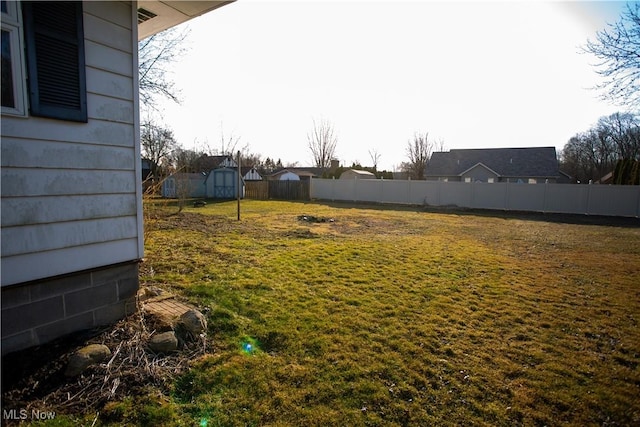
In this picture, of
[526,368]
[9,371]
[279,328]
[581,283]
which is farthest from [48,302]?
[581,283]

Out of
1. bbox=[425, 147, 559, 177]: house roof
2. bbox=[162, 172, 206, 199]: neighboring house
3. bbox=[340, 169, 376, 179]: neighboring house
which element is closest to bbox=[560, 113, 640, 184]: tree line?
bbox=[425, 147, 559, 177]: house roof

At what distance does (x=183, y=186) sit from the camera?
46.7 feet

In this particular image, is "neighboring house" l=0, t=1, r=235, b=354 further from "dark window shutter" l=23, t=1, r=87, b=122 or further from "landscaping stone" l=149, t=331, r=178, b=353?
"landscaping stone" l=149, t=331, r=178, b=353

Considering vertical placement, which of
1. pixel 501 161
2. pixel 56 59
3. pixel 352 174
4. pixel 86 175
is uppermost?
pixel 501 161

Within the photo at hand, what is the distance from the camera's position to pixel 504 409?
2.36 meters

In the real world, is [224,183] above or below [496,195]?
above

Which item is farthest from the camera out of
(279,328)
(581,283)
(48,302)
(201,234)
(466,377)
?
(201,234)

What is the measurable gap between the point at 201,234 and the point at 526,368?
7.79 m

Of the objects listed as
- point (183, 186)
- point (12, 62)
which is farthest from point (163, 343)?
point (183, 186)

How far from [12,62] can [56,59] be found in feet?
0.97

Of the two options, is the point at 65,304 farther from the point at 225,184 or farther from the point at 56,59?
the point at 225,184

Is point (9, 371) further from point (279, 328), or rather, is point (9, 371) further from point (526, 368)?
point (526, 368)

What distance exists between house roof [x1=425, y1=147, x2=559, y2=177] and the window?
106 feet

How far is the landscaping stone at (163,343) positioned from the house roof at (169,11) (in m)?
3.17
